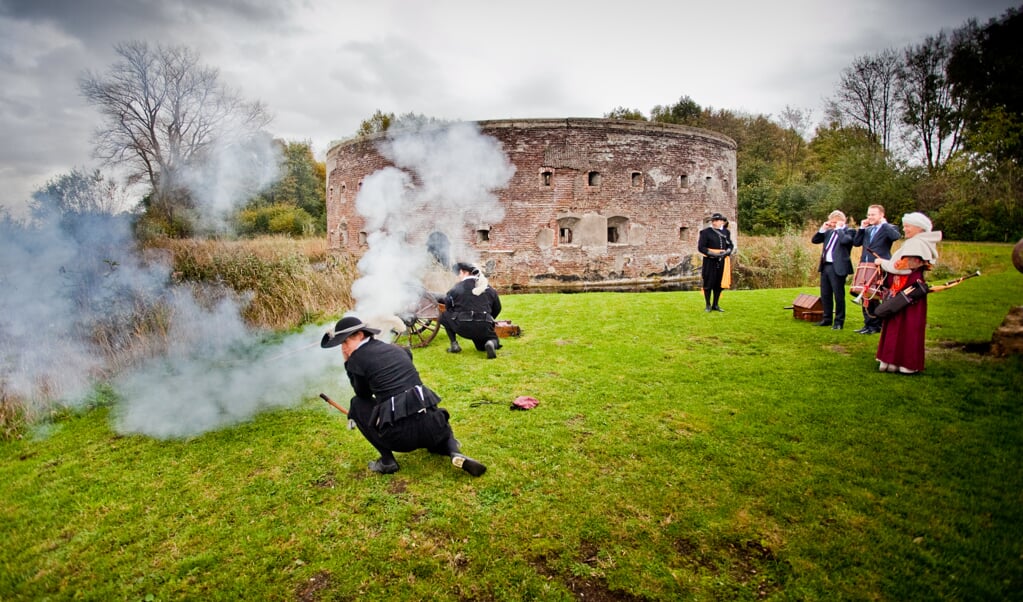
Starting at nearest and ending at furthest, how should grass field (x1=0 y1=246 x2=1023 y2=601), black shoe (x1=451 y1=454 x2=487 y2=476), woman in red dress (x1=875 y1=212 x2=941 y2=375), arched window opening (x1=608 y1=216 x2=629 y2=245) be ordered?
grass field (x1=0 y1=246 x2=1023 y2=601), black shoe (x1=451 y1=454 x2=487 y2=476), woman in red dress (x1=875 y1=212 x2=941 y2=375), arched window opening (x1=608 y1=216 x2=629 y2=245)

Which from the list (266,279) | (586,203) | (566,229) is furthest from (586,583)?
(566,229)

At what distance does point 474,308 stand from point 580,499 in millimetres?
4365

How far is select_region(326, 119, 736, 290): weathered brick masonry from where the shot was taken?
20125 millimetres

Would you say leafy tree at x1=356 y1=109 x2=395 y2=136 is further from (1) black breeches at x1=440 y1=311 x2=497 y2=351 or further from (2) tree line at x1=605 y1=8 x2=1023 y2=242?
(1) black breeches at x1=440 y1=311 x2=497 y2=351

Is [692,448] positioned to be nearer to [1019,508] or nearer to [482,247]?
[1019,508]

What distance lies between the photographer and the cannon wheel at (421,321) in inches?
331

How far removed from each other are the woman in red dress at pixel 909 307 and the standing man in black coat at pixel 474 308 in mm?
4902

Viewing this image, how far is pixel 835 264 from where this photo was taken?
26.5 ft

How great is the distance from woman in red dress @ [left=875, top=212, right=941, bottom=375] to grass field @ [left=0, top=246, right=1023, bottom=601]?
0.24 metres

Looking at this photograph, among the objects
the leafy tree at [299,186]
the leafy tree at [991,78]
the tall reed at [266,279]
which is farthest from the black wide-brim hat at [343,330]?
the leafy tree at [991,78]

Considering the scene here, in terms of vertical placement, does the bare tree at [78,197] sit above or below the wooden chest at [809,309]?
above

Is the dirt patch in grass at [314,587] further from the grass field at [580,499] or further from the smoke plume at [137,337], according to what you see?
the smoke plume at [137,337]

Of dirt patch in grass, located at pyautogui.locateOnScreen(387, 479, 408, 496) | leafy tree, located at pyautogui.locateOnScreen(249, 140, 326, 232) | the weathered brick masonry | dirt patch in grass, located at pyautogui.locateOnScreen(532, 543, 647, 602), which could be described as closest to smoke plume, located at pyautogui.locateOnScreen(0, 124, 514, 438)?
dirt patch in grass, located at pyautogui.locateOnScreen(387, 479, 408, 496)

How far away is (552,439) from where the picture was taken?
459 cm
